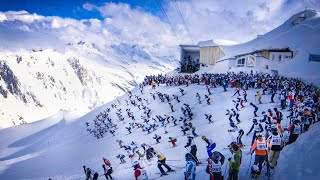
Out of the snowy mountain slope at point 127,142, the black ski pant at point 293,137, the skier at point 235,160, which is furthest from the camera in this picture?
the snowy mountain slope at point 127,142

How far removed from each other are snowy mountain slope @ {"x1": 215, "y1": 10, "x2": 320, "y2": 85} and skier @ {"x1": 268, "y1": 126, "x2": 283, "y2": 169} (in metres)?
23.5

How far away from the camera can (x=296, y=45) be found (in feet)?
146

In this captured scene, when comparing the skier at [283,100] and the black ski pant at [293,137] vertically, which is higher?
the skier at [283,100]

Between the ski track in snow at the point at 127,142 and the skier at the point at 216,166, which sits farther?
the ski track in snow at the point at 127,142

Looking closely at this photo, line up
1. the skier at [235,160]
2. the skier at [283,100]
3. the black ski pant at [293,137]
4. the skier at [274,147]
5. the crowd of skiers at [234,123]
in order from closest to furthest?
the skier at [235,160] → the crowd of skiers at [234,123] → the skier at [274,147] → the black ski pant at [293,137] → the skier at [283,100]

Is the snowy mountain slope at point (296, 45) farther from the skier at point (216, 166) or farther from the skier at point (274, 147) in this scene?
the skier at point (216, 166)

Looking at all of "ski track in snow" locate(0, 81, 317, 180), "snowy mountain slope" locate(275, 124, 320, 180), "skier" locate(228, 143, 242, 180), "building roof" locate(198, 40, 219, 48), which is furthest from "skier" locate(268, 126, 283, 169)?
"building roof" locate(198, 40, 219, 48)

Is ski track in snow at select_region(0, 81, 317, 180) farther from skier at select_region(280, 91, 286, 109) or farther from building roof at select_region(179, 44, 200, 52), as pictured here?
building roof at select_region(179, 44, 200, 52)

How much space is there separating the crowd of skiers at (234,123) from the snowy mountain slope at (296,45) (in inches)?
231

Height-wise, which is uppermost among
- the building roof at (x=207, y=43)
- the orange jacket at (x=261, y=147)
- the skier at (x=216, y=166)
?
the building roof at (x=207, y=43)

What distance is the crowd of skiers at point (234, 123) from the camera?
11.1 metres

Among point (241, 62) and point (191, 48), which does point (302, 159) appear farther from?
point (191, 48)

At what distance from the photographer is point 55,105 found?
7697 inches

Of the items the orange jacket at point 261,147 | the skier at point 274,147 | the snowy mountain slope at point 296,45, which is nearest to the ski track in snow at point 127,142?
the skier at point 274,147
